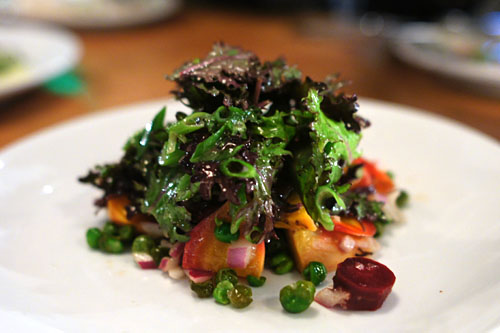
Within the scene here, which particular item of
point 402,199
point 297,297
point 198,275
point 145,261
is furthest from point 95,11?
point 297,297

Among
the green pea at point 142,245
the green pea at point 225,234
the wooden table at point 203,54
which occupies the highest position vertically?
the green pea at point 225,234

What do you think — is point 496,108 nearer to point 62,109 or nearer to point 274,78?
point 274,78

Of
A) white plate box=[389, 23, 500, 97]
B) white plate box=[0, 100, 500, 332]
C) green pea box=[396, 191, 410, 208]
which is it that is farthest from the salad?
white plate box=[389, 23, 500, 97]

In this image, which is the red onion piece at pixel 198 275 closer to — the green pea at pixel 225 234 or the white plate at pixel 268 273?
the white plate at pixel 268 273

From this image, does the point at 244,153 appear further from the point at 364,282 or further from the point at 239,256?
the point at 364,282

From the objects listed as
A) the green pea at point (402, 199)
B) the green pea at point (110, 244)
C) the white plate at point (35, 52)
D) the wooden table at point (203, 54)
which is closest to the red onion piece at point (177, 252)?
the green pea at point (110, 244)

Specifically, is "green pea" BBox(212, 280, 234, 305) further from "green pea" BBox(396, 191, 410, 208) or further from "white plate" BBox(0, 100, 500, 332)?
"green pea" BBox(396, 191, 410, 208)
